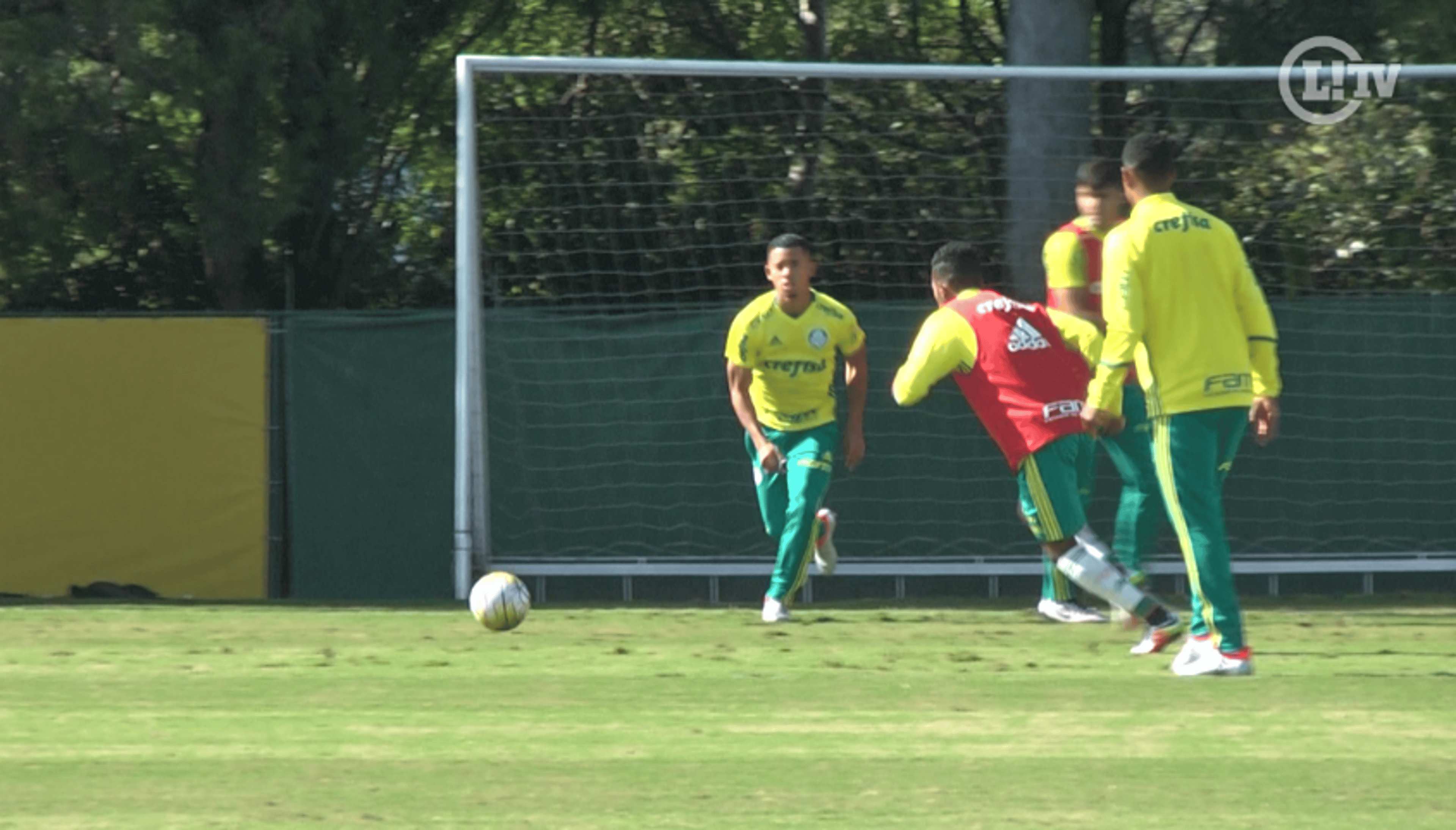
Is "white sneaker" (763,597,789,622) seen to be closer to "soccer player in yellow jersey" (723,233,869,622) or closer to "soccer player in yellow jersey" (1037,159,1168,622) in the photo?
"soccer player in yellow jersey" (723,233,869,622)

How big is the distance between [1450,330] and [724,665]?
7542 mm

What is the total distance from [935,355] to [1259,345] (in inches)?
68.7

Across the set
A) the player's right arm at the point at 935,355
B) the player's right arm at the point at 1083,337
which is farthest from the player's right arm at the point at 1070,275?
Answer: the player's right arm at the point at 935,355

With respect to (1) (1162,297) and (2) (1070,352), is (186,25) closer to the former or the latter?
(2) (1070,352)

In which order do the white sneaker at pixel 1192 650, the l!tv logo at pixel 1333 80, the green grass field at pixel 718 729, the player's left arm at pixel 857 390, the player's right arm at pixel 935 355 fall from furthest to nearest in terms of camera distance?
the l!tv logo at pixel 1333 80, the player's left arm at pixel 857 390, the player's right arm at pixel 935 355, the white sneaker at pixel 1192 650, the green grass field at pixel 718 729

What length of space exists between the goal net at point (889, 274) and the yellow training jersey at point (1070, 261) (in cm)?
333

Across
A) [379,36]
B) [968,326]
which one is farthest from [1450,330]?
[379,36]

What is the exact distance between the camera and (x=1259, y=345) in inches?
333

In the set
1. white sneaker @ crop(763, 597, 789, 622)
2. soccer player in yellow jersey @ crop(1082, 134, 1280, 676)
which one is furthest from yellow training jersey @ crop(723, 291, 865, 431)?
soccer player in yellow jersey @ crop(1082, 134, 1280, 676)

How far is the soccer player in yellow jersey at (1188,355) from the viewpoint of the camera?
8180 mm

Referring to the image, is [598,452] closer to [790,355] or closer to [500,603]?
[790,355]

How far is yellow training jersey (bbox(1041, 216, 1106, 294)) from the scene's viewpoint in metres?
10.6

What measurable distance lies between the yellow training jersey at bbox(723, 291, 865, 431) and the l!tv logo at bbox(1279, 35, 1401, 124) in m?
3.90

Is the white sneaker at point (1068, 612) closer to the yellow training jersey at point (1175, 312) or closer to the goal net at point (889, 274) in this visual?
the yellow training jersey at point (1175, 312)
